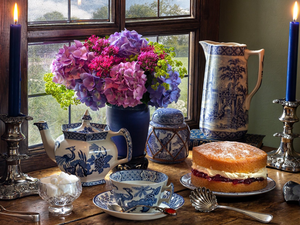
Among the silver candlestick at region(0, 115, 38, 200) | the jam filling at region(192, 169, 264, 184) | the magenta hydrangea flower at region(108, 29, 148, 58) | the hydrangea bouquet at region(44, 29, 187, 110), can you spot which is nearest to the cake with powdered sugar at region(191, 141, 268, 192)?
the jam filling at region(192, 169, 264, 184)

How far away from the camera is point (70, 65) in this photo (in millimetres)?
1206

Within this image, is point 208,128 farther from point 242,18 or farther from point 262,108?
point 242,18

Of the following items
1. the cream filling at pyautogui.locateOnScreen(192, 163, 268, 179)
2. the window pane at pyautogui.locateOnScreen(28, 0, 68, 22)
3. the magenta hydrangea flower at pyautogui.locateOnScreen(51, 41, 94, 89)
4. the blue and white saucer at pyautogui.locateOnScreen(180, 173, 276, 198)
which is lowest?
the blue and white saucer at pyautogui.locateOnScreen(180, 173, 276, 198)

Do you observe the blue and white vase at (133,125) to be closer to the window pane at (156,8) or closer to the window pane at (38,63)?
the window pane at (38,63)

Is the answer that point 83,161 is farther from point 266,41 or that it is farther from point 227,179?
point 266,41

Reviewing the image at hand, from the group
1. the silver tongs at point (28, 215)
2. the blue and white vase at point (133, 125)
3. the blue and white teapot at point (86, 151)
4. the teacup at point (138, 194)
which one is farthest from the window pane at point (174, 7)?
the silver tongs at point (28, 215)

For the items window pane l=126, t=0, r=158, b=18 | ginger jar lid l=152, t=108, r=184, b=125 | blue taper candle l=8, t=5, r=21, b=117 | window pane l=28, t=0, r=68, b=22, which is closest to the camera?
blue taper candle l=8, t=5, r=21, b=117

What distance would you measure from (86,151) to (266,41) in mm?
913

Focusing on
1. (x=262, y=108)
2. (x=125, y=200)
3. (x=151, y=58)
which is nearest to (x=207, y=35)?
(x=262, y=108)

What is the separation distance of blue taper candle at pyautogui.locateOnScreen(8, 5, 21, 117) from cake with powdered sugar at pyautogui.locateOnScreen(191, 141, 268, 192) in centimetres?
51

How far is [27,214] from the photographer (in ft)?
3.21

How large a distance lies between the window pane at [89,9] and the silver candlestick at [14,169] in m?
0.46

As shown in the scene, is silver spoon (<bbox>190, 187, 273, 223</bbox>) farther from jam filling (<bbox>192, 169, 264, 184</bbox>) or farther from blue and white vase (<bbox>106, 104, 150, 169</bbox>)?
blue and white vase (<bbox>106, 104, 150, 169</bbox>)

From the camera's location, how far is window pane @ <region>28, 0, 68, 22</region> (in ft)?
4.37
